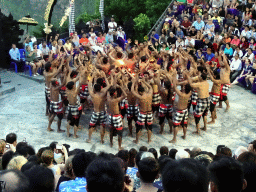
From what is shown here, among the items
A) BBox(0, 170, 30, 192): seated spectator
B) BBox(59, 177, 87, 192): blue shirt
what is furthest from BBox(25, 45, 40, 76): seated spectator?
BBox(0, 170, 30, 192): seated spectator

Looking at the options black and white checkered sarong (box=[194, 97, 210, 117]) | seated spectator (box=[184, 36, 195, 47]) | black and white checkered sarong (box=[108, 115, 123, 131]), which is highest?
seated spectator (box=[184, 36, 195, 47])

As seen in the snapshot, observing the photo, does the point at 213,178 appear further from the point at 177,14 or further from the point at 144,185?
the point at 177,14

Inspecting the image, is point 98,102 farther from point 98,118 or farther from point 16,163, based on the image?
point 16,163

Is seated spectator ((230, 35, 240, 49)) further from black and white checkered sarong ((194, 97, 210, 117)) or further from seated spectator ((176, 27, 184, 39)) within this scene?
black and white checkered sarong ((194, 97, 210, 117))

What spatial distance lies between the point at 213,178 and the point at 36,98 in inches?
357

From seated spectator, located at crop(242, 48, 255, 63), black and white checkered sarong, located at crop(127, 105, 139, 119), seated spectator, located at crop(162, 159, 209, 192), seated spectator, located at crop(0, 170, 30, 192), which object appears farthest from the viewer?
seated spectator, located at crop(242, 48, 255, 63)

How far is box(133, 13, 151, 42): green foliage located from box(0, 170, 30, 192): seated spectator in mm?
17792

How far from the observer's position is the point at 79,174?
361 centimetres

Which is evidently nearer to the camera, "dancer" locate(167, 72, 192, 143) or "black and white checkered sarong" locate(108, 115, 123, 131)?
"black and white checkered sarong" locate(108, 115, 123, 131)

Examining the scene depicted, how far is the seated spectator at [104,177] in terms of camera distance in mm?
2631

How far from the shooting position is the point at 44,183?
2.83 m

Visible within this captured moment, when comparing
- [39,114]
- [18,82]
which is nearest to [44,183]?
[39,114]

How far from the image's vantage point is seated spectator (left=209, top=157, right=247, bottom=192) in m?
2.74

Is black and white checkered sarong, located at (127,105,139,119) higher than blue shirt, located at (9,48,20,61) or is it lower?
lower
